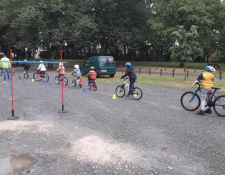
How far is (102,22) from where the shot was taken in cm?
3447

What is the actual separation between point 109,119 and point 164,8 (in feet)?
102

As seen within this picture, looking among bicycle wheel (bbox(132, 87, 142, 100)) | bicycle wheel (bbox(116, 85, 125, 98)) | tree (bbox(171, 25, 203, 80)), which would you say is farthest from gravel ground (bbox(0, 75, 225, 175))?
tree (bbox(171, 25, 203, 80))

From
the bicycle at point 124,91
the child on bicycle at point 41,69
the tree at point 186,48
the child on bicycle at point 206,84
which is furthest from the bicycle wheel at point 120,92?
the tree at point 186,48

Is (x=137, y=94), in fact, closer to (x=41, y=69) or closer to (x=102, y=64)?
(x=41, y=69)

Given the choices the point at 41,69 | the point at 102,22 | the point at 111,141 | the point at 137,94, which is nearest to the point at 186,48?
the point at 137,94

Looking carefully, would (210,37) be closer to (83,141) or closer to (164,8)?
(164,8)

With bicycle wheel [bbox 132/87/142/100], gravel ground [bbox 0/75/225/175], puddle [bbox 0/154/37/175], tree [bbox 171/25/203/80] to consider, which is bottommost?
puddle [bbox 0/154/37/175]

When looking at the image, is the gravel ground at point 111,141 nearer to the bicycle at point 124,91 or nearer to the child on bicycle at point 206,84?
the child on bicycle at point 206,84

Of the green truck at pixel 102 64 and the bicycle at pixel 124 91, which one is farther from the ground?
the green truck at pixel 102 64

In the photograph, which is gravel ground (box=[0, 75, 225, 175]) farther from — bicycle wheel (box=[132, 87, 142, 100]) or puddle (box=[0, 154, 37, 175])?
bicycle wheel (box=[132, 87, 142, 100])

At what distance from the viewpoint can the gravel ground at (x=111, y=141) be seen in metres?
3.98

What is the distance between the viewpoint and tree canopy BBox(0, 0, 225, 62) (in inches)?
1086

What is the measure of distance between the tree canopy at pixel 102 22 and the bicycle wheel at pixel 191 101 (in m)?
17.3

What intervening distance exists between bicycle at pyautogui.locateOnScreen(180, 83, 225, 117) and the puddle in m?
5.60
